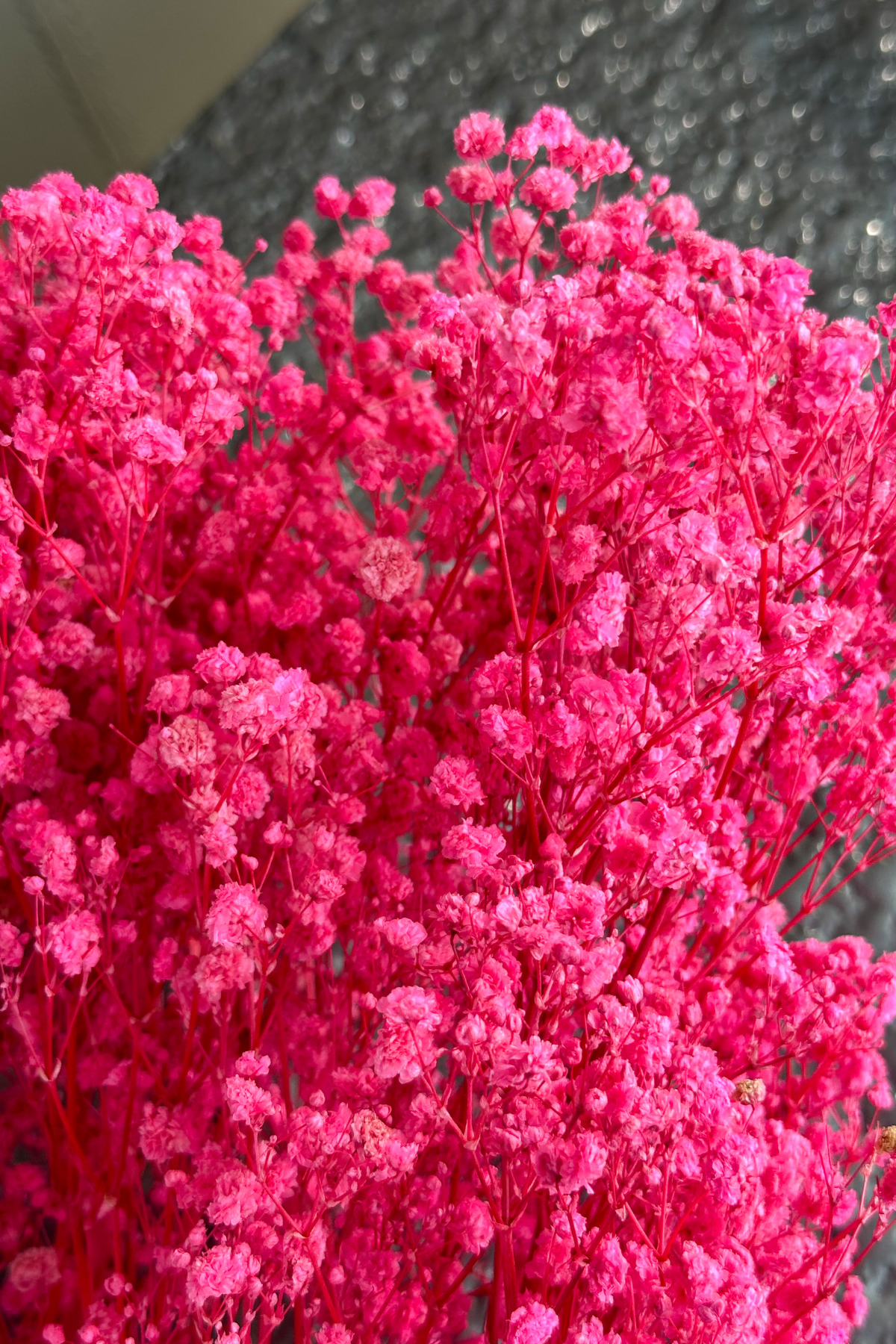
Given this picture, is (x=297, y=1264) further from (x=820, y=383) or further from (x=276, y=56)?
(x=276, y=56)

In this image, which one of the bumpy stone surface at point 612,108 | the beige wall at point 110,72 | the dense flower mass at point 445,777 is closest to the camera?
the dense flower mass at point 445,777

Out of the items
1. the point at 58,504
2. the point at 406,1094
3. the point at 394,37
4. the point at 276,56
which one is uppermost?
A: the point at 394,37

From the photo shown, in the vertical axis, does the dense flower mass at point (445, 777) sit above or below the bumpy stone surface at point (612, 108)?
below

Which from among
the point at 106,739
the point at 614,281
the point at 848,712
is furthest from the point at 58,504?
the point at 848,712

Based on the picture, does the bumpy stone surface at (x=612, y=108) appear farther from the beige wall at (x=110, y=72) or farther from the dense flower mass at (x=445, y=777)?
the dense flower mass at (x=445, y=777)

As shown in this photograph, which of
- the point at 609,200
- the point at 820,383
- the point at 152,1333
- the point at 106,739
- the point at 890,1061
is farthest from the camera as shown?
the point at 609,200

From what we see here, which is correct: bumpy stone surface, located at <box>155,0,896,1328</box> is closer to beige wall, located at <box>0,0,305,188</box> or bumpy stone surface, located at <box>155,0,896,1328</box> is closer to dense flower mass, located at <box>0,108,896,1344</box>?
beige wall, located at <box>0,0,305,188</box>

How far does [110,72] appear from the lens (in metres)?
1.05

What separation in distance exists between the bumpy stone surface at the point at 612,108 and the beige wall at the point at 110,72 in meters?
0.03

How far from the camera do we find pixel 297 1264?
50cm

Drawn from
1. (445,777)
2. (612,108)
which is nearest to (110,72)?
(612,108)

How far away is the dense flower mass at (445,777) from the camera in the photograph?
471mm

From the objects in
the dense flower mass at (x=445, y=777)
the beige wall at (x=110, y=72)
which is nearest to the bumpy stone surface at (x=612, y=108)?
the beige wall at (x=110, y=72)

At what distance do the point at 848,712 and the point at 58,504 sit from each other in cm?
49
